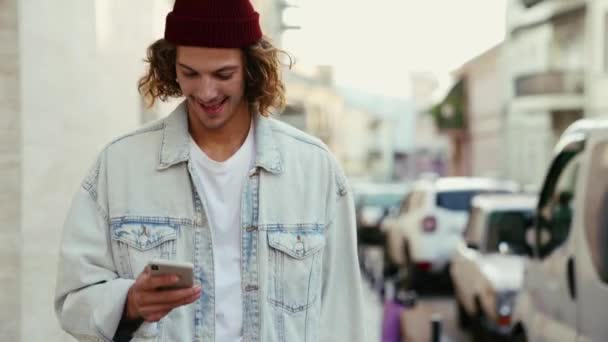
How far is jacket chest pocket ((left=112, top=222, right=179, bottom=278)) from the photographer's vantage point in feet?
8.23

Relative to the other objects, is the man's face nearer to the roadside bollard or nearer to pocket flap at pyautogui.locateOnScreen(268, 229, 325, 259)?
pocket flap at pyautogui.locateOnScreen(268, 229, 325, 259)

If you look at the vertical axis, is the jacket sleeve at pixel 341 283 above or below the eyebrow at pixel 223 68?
below

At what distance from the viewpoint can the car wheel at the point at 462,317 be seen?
37.0 ft

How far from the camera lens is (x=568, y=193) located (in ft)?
18.6

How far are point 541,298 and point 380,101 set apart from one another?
2681 inches

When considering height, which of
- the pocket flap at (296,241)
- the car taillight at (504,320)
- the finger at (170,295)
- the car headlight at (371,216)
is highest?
the pocket flap at (296,241)

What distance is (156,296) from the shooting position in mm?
2279

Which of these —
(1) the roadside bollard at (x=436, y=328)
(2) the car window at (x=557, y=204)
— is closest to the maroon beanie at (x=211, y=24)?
(2) the car window at (x=557, y=204)

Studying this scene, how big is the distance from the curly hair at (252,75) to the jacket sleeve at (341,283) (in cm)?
33

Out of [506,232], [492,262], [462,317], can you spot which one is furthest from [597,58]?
[492,262]

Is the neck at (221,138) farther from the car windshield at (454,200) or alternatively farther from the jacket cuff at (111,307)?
the car windshield at (454,200)

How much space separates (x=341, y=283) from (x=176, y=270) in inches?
25.0

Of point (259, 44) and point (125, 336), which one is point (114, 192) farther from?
point (259, 44)

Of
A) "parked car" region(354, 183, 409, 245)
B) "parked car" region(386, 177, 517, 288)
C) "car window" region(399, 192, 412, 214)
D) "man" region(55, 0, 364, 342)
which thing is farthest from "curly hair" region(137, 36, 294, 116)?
"parked car" region(354, 183, 409, 245)
